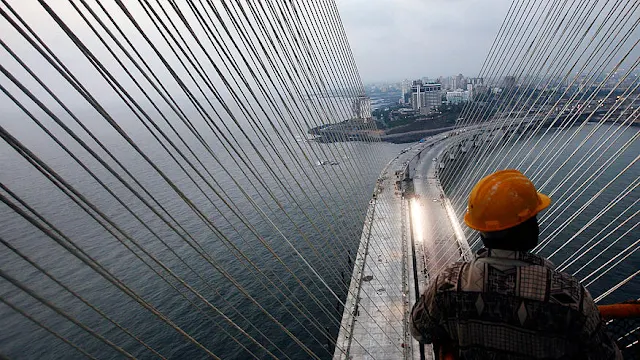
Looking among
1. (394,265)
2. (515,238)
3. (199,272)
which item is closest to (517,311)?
(515,238)

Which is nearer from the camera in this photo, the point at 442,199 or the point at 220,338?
the point at 220,338

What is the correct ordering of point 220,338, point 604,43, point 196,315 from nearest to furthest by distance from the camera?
1. point 604,43
2. point 220,338
3. point 196,315

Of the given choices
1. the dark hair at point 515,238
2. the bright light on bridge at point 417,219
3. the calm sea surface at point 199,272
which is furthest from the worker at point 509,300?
the bright light on bridge at point 417,219

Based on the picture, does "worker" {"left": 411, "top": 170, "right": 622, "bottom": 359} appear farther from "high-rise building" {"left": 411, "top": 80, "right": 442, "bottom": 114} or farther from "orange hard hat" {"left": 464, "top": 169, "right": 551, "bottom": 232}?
"high-rise building" {"left": 411, "top": 80, "right": 442, "bottom": 114}

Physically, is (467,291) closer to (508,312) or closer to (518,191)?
(508,312)

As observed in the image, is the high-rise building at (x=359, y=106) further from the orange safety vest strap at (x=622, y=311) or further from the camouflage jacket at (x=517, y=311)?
the camouflage jacket at (x=517, y=311)

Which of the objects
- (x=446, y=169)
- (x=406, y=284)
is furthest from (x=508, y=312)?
(x=446, y=169)

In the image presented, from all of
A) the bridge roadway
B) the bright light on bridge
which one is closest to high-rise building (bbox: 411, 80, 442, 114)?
the bridge roadway
